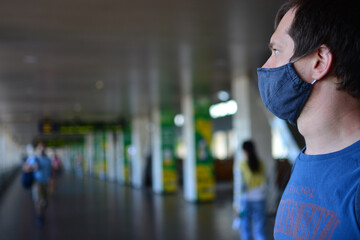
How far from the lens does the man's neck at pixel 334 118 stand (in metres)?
1.01

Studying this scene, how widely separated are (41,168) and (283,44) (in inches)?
343

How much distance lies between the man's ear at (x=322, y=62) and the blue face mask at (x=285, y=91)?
22mm

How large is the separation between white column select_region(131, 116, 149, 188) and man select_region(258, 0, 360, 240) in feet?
63.2

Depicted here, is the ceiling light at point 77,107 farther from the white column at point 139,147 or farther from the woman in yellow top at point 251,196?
the woman in yellow top at point 251,196

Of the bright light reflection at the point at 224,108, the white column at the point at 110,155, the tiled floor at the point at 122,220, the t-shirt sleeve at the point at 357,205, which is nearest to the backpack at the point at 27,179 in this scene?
the tiled floor at the point at 122,220

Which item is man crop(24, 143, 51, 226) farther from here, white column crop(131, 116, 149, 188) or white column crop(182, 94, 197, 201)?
white column crop(131, 116, 149, 188)

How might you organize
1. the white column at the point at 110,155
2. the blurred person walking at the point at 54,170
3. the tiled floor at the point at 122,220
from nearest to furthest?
the tiled floor at the point at 122,220 < the blurred person walking at the point at 54,170 < the white column at the point at 110,155

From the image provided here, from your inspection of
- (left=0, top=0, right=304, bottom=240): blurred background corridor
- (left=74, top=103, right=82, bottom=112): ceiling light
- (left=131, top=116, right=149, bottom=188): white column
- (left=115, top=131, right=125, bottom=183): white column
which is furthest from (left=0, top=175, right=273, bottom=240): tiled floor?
(left=115, top=131, right=125, bottom=183): white column

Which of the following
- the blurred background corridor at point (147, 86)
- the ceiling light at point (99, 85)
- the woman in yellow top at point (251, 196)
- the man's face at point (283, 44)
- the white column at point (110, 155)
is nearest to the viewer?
the man's face at point (283, 44)

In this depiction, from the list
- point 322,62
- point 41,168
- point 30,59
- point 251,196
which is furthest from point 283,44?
point 41,168

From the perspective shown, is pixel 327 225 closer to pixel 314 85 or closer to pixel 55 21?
pixel 314 85

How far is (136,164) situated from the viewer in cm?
2044

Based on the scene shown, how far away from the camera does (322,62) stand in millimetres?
1020

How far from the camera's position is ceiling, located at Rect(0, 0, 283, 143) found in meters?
5.00
